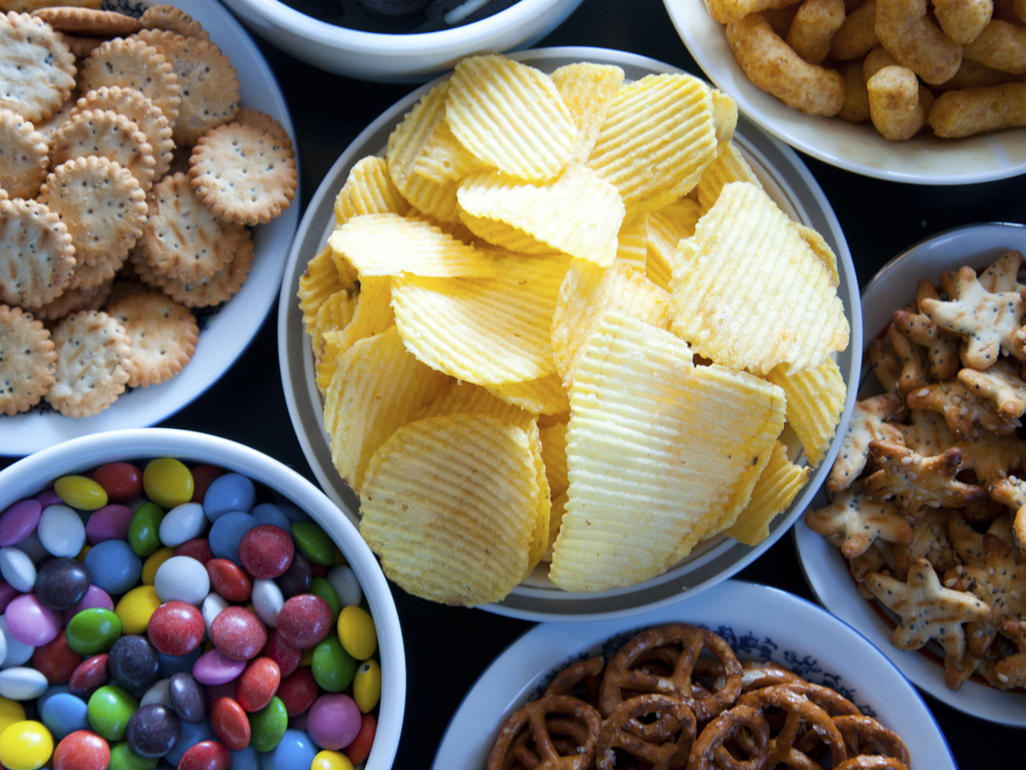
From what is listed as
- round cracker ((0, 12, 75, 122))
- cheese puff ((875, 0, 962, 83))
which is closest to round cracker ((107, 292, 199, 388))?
round cracker ((0, 12, 75, 122))

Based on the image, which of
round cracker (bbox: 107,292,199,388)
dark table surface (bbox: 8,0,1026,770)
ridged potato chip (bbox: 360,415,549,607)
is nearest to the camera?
ridged potato chip (bbox: 360,415,549,607)

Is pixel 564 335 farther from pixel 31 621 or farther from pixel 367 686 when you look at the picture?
pixel 31 621

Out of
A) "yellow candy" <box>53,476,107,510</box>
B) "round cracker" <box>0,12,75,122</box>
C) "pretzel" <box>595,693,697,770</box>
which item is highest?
"round cracker" <box>0,12,75,122</box>

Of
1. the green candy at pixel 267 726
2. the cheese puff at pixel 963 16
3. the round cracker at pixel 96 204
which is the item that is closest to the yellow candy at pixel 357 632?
the green candy at pixel 267 726

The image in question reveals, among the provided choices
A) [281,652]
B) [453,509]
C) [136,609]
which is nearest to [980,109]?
[453,509]

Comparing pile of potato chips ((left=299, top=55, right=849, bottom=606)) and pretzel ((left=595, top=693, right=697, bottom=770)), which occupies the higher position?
pile of potato chips ((left=299, top=55, right=849, bottom=606))

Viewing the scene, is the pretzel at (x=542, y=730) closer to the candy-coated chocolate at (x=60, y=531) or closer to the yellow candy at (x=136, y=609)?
the yellow candy at (x=136, y=609)

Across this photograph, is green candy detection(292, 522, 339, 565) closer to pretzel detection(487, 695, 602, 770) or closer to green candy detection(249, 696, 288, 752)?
green candy detection(249, 696, 288, 752)
